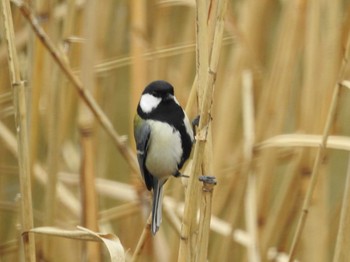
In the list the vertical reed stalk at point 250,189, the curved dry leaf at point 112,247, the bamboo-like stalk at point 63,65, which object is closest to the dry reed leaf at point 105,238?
the curved dry leaf at point 112,247

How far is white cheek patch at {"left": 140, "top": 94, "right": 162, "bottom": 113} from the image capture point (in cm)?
97

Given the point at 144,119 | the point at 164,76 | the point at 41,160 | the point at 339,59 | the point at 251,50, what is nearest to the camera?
the point at 144,119

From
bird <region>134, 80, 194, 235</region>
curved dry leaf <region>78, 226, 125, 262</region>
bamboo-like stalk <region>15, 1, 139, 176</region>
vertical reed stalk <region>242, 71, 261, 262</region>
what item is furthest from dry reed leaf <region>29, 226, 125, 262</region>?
vertical reed stalk <region>242, 71, 261, 262</region>

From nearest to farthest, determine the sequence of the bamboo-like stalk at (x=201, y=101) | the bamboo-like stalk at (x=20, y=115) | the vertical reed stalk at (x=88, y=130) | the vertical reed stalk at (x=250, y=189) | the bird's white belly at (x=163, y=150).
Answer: the bamboo-like stalk at (x=201, y=101) → the bamboo-like stalk at (x=20, y=115) → the bird's white belly at (x=163, y=150) → the vertical reed stalk at (x=88, y=130) → the vertical reed stalk at (x=250, y=189)

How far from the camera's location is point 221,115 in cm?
135

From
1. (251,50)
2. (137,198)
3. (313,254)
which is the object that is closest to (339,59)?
(251,50)

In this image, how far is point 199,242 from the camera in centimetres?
83

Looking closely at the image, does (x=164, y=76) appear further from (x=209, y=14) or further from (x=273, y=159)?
(x=209, y=14)

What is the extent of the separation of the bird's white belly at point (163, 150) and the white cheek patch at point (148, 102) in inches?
0.7

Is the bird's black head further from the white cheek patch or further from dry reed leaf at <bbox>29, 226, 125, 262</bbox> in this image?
dry reed leaf at <bbox>29, 226, 125, 262</bbox>

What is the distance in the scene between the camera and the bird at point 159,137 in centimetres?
97

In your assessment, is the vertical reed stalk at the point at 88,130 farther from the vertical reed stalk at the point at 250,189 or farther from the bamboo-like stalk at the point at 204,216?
the bamboo-like stalk at the point at 204,216

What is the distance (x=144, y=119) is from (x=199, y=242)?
0.24 metres

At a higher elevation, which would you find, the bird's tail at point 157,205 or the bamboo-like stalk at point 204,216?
the bamboo-like stalk at point 204,216
